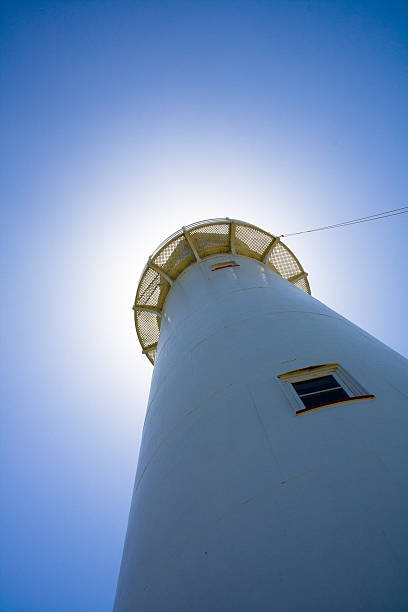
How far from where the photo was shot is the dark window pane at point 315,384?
3.52 metres

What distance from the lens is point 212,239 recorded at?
10570 millimetres

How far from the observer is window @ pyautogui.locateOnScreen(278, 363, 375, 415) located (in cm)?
325

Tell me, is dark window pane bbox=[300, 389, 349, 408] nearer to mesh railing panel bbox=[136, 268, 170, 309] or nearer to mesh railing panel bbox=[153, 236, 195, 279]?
mesh railing panel bbox=[153, 236, 195, 279]

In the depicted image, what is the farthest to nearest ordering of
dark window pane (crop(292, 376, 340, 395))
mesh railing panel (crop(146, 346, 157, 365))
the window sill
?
mesh railing panel (crop(146, 346, 157, 365)), dark window pane (crop(292, 376, 340, 395)), the window sill

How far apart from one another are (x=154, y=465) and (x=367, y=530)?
7.77 feet

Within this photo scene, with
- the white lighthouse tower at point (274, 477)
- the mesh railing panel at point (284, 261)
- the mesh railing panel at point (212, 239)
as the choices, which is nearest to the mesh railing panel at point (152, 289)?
the mesh railing panel at point (212, 239)

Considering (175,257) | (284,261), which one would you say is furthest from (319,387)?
(284,261)

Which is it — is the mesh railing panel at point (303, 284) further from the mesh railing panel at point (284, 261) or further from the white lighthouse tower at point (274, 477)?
the white lighthouse tower at point (274, 477)

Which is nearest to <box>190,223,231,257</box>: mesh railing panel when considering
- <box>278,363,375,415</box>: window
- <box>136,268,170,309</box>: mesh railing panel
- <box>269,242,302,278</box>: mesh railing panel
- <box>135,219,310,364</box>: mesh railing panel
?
<box>135,219,310,364</box>: mesh railing panel

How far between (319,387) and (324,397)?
0.53 ft

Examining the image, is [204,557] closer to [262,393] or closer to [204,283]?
[262,393]

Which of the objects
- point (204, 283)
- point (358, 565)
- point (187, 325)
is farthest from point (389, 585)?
point (204, 283)

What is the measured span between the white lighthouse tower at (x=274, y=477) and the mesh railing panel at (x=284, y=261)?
622 centimetres

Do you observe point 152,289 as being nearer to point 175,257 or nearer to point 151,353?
point 175,257
